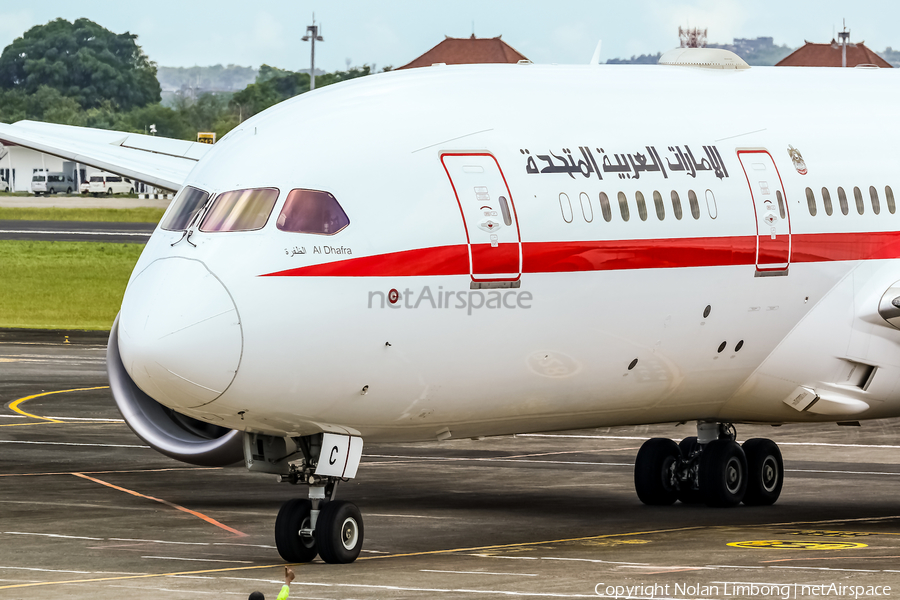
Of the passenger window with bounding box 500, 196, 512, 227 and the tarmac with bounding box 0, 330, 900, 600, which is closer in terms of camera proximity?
the tarmac with bounding box 0, 330, 900, 600

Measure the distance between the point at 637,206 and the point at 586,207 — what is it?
2.65 ft

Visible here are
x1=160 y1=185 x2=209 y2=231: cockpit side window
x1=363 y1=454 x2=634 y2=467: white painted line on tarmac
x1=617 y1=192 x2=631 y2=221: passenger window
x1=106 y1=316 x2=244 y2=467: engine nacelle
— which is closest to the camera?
x1=160 y1=185 x2=209 y2=231: cockpit side window

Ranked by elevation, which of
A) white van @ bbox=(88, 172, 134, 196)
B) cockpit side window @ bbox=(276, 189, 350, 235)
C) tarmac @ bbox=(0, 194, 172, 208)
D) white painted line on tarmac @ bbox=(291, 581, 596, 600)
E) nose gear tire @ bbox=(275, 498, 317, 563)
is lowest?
white painted line on tarmac @ bbox=(291, 581, 596, 600)

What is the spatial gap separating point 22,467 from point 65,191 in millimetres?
111573

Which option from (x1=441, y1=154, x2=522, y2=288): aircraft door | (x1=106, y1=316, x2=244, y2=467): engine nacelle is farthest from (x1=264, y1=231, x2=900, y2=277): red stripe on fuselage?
(x1=106, y1=316, x2=244, y2=467): engine nacelle

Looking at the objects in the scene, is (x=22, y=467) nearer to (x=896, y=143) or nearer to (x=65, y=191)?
(x=896, y=143)

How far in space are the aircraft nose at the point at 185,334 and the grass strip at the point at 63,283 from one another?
122 feet

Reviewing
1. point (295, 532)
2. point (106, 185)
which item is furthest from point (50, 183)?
point (295, 532)

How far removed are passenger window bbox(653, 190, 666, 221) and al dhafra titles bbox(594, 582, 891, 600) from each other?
14.6ft

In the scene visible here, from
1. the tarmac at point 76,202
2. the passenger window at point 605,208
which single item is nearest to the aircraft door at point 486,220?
the passenger window at point 605,208

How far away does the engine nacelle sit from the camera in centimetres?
2072

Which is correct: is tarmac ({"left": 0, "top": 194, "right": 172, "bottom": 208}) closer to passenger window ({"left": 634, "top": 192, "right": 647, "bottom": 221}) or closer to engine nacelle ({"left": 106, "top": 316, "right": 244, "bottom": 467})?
engine nacelle ({"left": 106, "top": 316, "right": 244, "bottom": 467})

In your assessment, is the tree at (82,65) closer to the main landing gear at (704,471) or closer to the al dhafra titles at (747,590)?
the main landing gear at (704,471)

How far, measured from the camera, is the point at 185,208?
1650 centimetres
